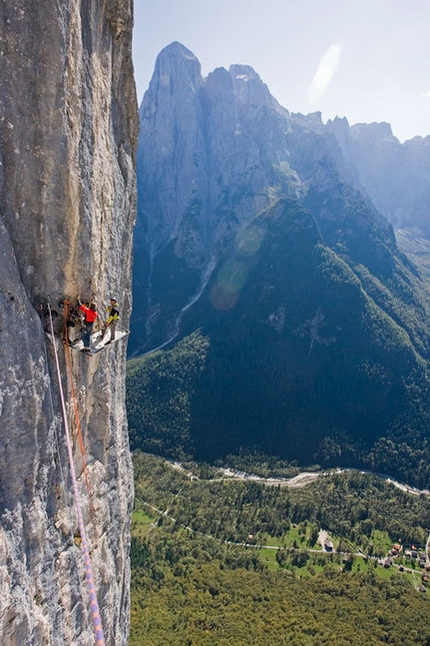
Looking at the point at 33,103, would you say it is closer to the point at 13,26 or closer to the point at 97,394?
the point at 13,26

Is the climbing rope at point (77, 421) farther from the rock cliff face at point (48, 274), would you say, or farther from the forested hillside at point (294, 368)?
the forested hillside at point (294, 368)

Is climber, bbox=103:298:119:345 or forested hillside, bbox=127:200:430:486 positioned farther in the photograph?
forested hillside, bbox=127:200:430:486

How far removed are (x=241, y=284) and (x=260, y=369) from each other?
30736mm

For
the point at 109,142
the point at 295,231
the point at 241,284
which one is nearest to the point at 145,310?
A: the point at 241,284

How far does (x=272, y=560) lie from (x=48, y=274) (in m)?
52.3

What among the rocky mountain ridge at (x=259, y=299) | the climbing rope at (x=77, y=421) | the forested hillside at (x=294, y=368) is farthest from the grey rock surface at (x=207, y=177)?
the climbing rope at (x=77, y=421)

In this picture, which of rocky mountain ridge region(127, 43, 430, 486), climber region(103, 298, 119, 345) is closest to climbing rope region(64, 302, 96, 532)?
climber region(103, 298, 119, 345)

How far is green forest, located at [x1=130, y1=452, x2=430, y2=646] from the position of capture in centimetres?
3591

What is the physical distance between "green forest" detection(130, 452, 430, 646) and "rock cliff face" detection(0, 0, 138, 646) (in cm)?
3111

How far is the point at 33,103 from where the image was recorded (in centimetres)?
805

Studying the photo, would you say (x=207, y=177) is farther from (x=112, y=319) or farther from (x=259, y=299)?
(x=112, y=319)

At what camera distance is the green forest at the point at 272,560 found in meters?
35.9

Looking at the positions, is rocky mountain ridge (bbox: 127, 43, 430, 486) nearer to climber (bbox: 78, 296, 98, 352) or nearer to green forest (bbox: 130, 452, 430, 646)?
green forest (bbox: 130, 452, 430, 646)

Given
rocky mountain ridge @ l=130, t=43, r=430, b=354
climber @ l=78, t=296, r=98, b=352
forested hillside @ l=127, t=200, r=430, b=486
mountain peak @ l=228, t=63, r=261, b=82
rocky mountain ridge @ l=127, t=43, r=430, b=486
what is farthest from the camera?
mountain peak @ l=228, t=63, r=261, b=82
